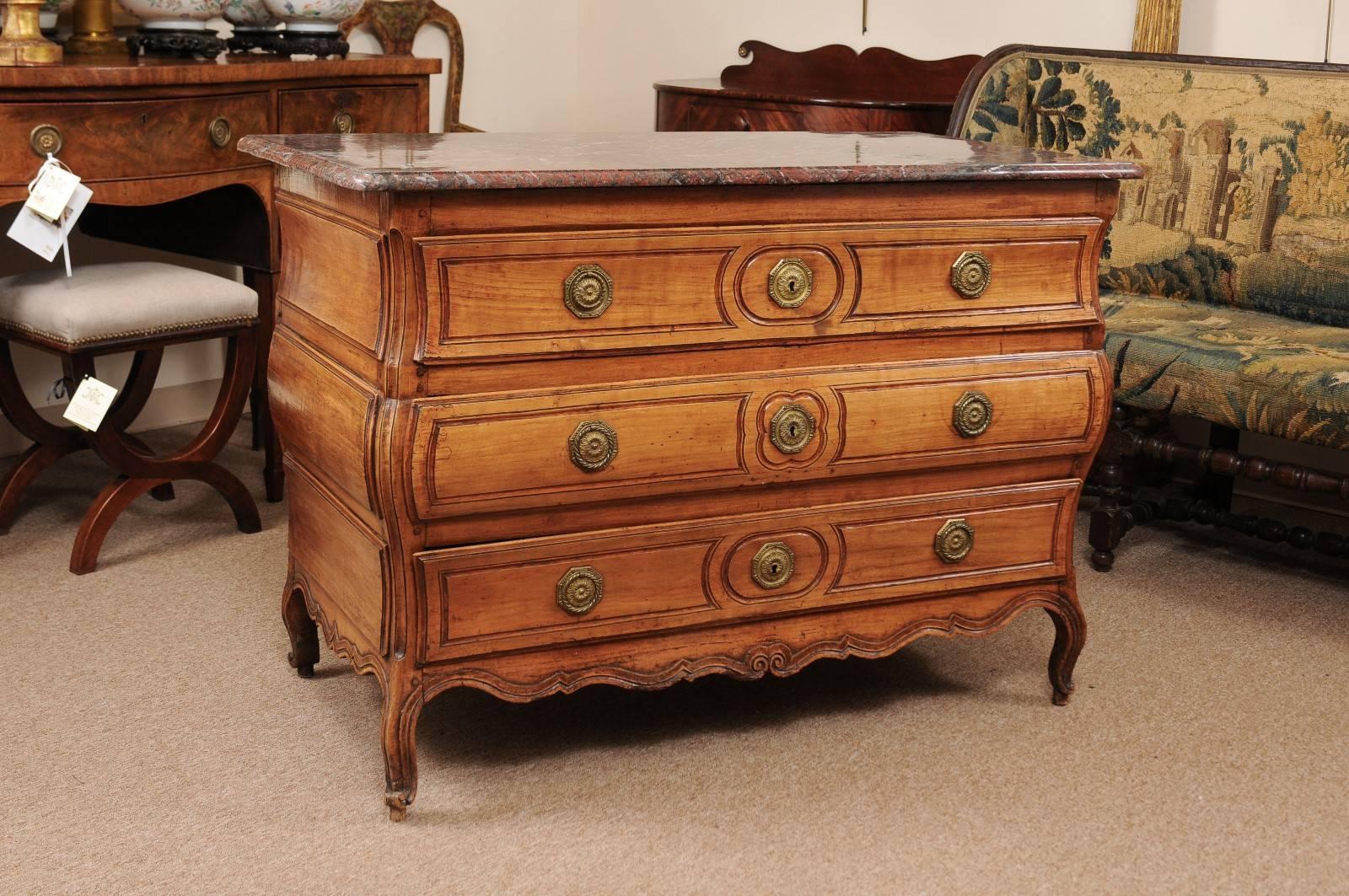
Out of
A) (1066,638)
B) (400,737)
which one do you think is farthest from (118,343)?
(1066,638)

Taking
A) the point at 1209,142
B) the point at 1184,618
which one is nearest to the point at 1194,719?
the point at 1184,618

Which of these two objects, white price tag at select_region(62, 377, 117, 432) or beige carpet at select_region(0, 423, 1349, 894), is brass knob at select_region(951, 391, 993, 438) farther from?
white price tag at select_region(62, 377, 117, 432)

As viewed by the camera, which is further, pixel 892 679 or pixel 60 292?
pixel 60 292

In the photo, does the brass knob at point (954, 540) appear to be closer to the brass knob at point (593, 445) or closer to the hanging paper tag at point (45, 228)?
the brass knob at point (593, 445)

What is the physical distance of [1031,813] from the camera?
7.13 ft

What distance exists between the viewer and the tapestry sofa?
2943 millimetres

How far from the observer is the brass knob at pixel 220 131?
3061mm

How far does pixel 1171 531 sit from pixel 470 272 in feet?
7.16

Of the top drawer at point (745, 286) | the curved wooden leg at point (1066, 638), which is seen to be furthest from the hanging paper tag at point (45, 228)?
the curved wooden leg at point (1066, 638)

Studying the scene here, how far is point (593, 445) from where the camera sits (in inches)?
80.7

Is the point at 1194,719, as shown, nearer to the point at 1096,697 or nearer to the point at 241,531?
the point at 1096,697

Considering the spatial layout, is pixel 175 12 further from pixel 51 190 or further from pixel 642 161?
pixel 642 161

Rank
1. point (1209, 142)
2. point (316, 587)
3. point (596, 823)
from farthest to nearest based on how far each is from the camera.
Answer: point (1209, 142) → point (316, 587) → point (596, 823)

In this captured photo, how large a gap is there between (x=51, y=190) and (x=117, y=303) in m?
0.27
